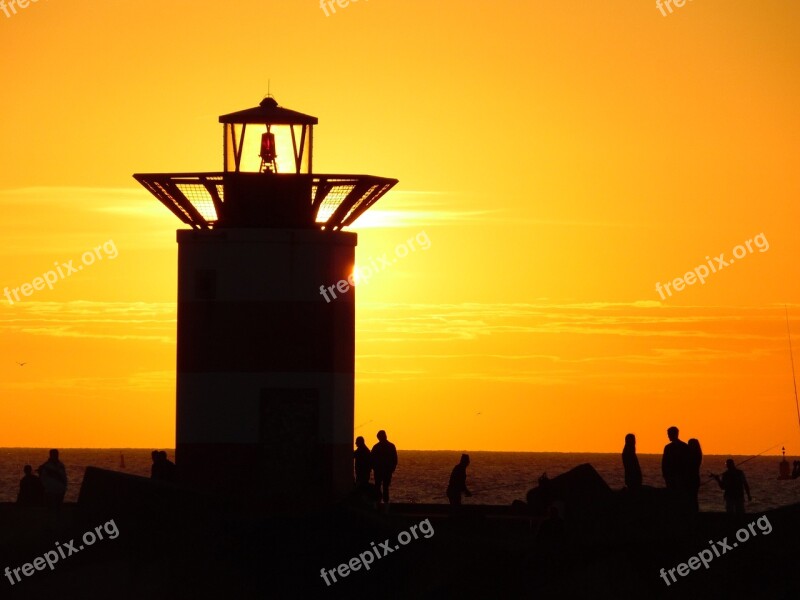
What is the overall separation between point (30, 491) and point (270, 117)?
28.9 feet

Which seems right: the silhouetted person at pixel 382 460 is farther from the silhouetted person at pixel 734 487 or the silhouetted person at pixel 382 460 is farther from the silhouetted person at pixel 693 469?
the silhouetted person at pixel 734 487

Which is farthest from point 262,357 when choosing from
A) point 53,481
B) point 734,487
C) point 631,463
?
point 734,487

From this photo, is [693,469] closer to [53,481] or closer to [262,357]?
[262,357]

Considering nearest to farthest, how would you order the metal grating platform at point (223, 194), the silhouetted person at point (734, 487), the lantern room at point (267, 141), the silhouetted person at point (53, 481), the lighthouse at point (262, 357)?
1. the lighthouse at point (262, 357)
2. the metal grating platform at point (223, 194)
3. the lantern room at point (267, 141)
4. the silhouetted person at point (53, 481)
5. the silhouetted person at point (734, 487)

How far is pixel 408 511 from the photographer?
28484 mm

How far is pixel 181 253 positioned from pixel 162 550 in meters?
5.19

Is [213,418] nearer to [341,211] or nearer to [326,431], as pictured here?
[326,431]

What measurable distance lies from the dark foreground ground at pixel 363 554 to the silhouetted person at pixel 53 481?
376cm

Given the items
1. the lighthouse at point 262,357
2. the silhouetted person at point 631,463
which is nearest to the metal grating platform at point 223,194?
the lighthouse at point 262,357

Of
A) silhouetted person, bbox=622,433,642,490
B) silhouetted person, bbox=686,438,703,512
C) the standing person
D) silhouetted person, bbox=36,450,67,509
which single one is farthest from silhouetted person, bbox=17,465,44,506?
silhouetted person, bbox=686,438,703,512

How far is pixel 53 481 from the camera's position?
26.1 m

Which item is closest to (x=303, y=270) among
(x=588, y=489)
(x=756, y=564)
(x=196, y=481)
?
(x=196, y=481)

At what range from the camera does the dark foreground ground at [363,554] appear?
2084 cm

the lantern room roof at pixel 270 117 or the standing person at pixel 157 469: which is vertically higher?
the lantern room roof at pixel 270 117
